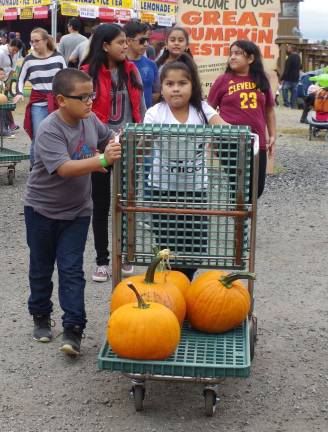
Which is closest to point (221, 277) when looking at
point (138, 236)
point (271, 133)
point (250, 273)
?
point (250, 273)

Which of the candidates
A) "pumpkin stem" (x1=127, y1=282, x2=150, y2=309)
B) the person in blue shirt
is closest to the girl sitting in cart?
"pumpkin stem" (x1=127, y1=282, x2=150, y2=309)

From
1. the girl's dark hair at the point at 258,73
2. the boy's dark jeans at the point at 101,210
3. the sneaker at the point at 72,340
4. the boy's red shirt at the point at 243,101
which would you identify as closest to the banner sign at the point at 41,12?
the boy's red shirt at the point at 243,101

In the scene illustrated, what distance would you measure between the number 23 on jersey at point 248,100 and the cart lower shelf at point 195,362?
121 inches

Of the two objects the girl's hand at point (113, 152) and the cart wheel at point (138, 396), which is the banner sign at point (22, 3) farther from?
the cart wheel at point (138, 396)

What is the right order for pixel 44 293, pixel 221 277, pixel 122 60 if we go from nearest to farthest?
1. pixel 221 277
2. pixel 44 293
3. pixel 122 60

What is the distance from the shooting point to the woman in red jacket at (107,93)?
5484mm

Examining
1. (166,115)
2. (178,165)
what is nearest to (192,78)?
(166,115)

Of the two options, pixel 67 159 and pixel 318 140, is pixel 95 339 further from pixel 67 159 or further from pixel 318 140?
pixel 318 140

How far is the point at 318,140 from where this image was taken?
15.7 meters

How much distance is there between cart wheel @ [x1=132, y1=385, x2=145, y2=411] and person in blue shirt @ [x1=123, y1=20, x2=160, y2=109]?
374cm

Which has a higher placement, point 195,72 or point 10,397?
point 195,72

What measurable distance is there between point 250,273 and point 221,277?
216mm

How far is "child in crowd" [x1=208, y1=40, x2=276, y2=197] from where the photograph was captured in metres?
6.46

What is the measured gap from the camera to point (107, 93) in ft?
18.1
